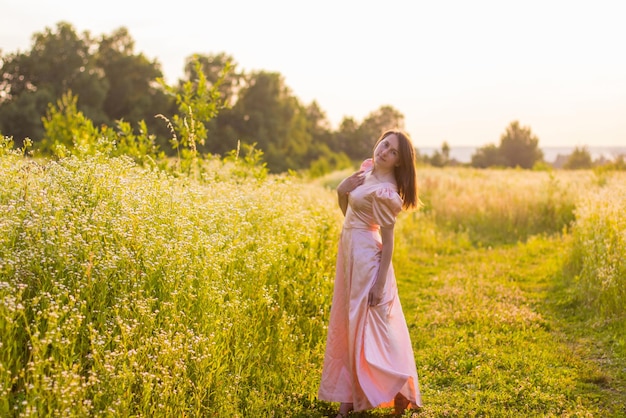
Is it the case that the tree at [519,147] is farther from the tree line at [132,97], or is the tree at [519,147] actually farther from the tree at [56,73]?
the tree at [56,73]

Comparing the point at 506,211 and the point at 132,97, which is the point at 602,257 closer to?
the point at 506,211

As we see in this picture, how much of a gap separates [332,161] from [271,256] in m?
51.5

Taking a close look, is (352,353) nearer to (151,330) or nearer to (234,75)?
(151,330)

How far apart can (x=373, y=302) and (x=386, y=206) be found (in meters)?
0.80

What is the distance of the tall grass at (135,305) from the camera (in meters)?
3.82

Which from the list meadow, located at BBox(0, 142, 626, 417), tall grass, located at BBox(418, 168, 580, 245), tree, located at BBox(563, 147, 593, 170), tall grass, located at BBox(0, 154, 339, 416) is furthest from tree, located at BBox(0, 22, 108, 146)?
tall grass, located at BBox(0, 154, 339, 416)

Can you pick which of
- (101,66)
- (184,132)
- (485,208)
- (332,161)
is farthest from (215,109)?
(332,161)

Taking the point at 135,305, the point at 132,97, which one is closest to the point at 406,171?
the point at 135,305

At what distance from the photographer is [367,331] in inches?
215

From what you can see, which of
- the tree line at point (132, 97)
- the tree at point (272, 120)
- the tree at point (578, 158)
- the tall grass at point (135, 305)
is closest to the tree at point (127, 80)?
the tree line at point (132, 97)

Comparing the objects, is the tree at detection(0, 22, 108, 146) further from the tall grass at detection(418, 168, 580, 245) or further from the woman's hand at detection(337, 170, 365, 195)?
the woman's hand at detection(337, 170, 365, 195)

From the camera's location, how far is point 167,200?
582cm

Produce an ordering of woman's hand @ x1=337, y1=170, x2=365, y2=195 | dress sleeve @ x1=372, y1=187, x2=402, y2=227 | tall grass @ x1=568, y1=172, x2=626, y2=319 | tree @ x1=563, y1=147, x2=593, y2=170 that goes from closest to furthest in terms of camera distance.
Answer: dress sleeve @ x1=372, y1=187, x2=402, y2=227, woman's hand @ x1=337, y1=170, x2=365, y2=195, tall grass @ x1=568, y1=172, x2=626, y2=319, tree @ x1=563, y1=147, x2=593, y2=170

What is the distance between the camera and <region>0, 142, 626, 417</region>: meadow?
400cm
